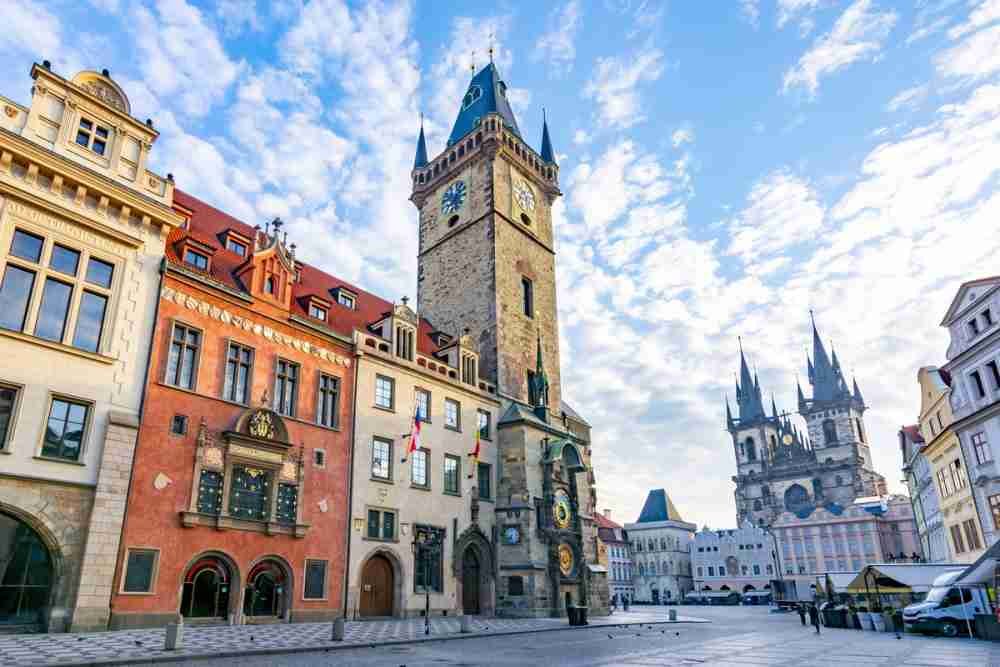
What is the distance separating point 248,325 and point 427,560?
513 inches

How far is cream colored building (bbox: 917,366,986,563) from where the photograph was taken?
1257 inches

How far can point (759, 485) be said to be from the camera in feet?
366

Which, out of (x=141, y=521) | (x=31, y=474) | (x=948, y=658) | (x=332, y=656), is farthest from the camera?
(x=141, y=521)

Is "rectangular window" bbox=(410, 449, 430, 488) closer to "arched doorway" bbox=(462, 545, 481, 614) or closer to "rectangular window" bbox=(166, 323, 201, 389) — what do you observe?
"arched doorway" bbox=(462, 545, 481, 614)

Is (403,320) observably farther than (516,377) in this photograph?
No

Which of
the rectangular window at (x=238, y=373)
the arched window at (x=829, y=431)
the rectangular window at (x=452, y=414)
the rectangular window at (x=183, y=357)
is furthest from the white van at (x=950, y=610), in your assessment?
the arched window at (x=829, y=431)

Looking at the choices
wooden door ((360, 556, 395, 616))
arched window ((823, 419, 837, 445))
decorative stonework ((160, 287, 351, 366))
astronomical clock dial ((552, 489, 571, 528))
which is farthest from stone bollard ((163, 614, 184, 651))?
arched window ((823, 419, 837, 445))

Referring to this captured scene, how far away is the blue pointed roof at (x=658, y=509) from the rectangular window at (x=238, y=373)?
96144 millimetres

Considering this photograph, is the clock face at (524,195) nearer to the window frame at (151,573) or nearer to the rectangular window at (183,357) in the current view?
the rectangular window at (183,357)

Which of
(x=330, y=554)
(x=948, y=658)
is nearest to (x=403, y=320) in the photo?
(x=330, y=554)

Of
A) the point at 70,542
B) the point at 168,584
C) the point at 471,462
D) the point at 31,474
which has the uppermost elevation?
the point at 471,462

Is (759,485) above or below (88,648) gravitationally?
above

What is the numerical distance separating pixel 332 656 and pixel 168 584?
8.26m

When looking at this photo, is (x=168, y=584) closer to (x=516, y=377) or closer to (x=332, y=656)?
(x=332, y=656)
